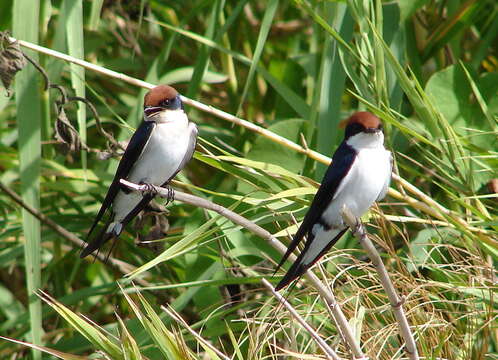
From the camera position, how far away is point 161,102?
1744mm

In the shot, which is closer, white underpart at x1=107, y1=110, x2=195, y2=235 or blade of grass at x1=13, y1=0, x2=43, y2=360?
white underpart at x1=107, y1=110, x2=195, y2=235

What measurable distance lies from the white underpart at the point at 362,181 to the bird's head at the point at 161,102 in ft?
1.36

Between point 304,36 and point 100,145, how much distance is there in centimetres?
87

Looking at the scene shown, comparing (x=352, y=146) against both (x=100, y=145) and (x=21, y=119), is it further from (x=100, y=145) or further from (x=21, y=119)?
(x=100, y=145)

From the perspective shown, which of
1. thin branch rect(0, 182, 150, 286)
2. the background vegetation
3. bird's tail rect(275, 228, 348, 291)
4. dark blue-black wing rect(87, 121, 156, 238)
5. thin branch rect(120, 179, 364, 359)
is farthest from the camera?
thin branch rect(0, 182, 150, 286)

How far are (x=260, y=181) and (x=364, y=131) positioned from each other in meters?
0.42

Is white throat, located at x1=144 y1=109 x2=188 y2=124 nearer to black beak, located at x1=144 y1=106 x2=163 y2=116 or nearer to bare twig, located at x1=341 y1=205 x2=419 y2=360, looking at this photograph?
black beak, located at x1=144 y1=106 x2=163 y2=116

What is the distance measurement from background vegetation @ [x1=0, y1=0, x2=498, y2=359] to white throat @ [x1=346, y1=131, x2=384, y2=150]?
10 centimetres

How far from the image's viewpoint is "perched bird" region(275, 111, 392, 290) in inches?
58.3

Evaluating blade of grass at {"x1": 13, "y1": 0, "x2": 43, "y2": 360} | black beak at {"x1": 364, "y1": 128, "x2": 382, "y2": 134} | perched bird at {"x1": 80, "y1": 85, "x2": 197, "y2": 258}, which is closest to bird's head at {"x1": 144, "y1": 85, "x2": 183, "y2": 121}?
perched bird at {"x1": 80, "y1": 85, "x2": 197, "y2": 258}

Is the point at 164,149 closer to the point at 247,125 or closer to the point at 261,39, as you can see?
the point at 247,125

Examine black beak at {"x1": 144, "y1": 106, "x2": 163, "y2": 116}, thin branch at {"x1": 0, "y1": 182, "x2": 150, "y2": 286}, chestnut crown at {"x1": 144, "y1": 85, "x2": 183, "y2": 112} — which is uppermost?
chestnut crown at {"x1": 144, "y1": 85, "x2": 183, "y2": 112}

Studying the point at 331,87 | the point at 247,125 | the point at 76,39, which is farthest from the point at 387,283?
the point at 76,39

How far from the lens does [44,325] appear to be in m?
2.76
